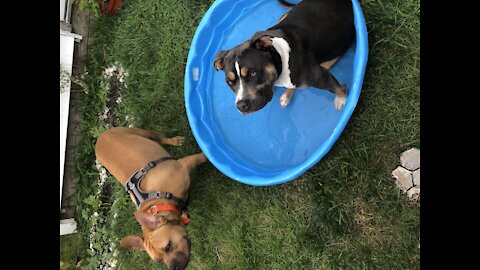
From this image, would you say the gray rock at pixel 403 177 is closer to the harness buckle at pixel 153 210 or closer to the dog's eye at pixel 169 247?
the dog's eye at pixel 169 247

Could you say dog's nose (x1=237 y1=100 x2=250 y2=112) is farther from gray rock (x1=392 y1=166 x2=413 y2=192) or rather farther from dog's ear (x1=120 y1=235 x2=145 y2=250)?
dog's ear (x1=120 y1=235 x2=145 y2=250)

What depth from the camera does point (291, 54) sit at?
3.57 m

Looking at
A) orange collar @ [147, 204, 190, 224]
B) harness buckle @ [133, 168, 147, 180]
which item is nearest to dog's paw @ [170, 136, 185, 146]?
harness buckle @ [133, 168, 147, 180]

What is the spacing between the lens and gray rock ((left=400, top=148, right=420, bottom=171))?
154 inches

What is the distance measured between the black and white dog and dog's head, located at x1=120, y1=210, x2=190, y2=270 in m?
1.50

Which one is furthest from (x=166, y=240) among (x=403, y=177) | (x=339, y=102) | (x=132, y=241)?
(x=403, y=177)

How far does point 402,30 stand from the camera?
162 inches

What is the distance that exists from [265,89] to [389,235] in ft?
6.48

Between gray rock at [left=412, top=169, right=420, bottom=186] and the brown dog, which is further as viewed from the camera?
the brown dog

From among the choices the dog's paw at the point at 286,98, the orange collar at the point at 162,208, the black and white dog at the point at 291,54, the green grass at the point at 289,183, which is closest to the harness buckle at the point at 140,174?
the orange collar at the point at 162,208

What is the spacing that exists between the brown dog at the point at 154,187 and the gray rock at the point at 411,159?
231cm
